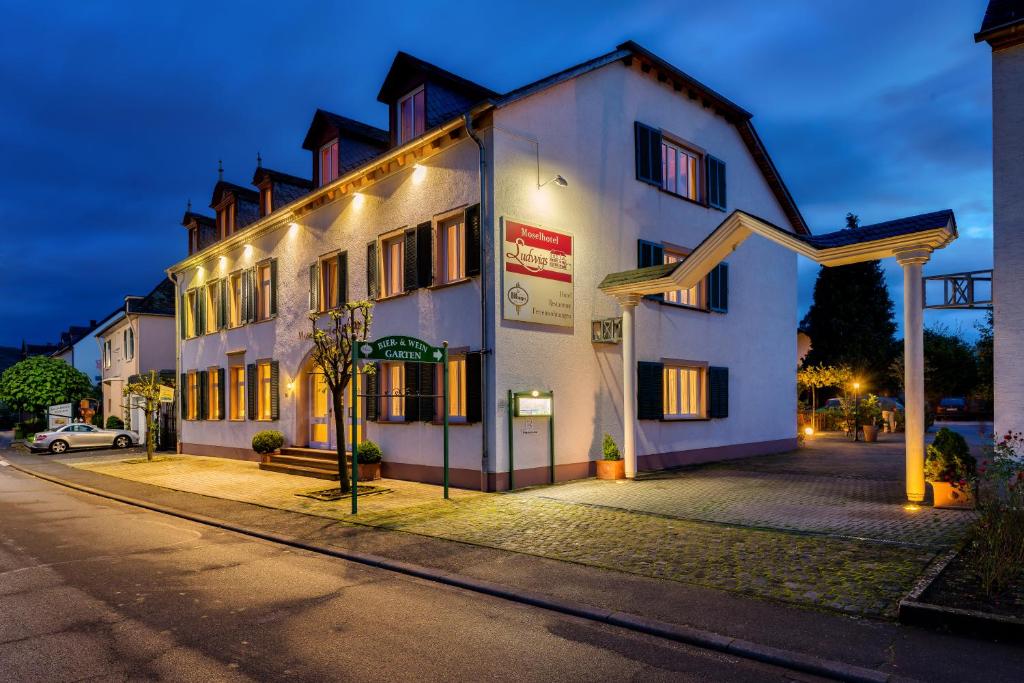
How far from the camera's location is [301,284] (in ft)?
64.4

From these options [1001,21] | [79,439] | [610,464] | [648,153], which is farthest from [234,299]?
[1001,21]

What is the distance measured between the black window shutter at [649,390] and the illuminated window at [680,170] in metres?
4.80

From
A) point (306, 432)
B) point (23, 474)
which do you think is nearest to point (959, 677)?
point (306, 432)

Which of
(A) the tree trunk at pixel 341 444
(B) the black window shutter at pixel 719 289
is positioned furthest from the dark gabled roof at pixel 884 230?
(A) the tree trunk at pixel 341 444

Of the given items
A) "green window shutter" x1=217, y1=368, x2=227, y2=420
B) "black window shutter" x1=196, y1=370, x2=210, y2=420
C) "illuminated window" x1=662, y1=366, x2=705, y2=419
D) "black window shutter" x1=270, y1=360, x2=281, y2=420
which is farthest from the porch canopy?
"black window shutter" x1=196, y1=370, x2=210, y2=420

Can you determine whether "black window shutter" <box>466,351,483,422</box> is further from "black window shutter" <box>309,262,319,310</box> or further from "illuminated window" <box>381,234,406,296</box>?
"black window shutter" <box>309,262,319,310</box>

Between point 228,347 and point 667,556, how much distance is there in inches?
755

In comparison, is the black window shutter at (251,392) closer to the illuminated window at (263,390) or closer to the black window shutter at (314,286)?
the illuminated window at (263,390)

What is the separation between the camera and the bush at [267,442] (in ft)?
62.9

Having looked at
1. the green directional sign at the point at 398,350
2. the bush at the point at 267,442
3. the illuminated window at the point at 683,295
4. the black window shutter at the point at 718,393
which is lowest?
the bush at the point at 267,442

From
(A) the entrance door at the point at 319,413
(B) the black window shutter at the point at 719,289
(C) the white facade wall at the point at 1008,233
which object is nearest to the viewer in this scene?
(C) the white facade wall at the point at 1008,233

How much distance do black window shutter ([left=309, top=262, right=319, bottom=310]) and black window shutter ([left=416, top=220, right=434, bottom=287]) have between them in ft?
15.1

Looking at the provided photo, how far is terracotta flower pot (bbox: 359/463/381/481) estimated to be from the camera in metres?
15.3

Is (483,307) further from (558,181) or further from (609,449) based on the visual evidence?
(609,449)
